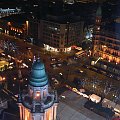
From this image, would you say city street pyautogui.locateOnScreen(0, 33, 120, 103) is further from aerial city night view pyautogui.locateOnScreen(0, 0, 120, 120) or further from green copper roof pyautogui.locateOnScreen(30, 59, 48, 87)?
green copper roof pyautogui.locateOnScreen(30, 59, 48, 87)

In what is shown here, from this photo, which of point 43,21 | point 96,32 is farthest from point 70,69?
point 43,21

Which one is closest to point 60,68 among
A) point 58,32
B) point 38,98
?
point 58,32

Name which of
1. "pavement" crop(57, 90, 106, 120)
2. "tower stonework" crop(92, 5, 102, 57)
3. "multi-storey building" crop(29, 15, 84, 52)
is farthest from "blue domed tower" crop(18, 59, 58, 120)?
"multi-storey building" crop(29, 15, 84, 52)

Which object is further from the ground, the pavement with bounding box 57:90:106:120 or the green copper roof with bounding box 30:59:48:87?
the green copper roof with bounding box 30:59:48:87

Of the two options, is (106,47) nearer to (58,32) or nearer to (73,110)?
(58,32)

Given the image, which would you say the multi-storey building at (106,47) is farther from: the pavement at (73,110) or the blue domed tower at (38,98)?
the blue domed tower at (38,98)
